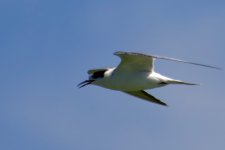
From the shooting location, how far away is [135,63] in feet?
75.4

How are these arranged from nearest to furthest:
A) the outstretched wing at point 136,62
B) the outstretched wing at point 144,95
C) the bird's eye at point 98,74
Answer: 1. the outstretched wing at point 136,62
2. the bird's eye at point 98,74
3. the outstretched wing at point 144,95

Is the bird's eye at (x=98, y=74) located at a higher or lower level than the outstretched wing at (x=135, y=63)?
lower

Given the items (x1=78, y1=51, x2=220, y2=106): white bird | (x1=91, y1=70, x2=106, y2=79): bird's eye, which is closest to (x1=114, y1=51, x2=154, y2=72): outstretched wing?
(x1=78, y1=51, x2=220, y2=106): white bird

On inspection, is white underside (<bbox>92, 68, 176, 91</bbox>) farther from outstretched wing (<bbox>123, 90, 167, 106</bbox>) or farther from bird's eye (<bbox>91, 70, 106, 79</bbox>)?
outstretched wing (<bbox>123, 90, 167, 106</bbox>)

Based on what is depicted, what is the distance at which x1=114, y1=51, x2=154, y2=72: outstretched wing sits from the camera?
22609mm

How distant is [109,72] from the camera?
942 inches

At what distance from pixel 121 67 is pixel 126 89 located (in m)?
0.69

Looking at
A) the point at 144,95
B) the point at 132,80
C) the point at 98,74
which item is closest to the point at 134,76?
the point at 132,80

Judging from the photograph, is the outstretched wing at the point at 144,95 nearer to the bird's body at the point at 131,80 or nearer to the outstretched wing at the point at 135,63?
the bird's body at the point at 131,80

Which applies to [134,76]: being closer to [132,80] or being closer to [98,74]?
[132,80]

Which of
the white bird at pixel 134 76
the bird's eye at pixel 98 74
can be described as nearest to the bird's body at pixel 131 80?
the white bird at pixel 134 76

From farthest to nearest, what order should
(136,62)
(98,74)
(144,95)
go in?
1. (144,95)
2. (98,74)
3. (136,62)

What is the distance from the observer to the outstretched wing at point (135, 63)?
2261 cm

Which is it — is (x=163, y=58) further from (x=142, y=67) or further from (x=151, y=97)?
(x=151, y=97)
